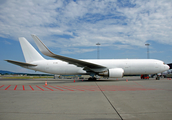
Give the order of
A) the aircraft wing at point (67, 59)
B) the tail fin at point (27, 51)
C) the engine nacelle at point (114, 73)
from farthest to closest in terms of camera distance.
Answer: the tail fin at point (27, 51), the engine nacelle at point (114, 73), the aircraft wing at point (67, 59)

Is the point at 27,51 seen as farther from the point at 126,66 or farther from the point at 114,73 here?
the point at 126,66

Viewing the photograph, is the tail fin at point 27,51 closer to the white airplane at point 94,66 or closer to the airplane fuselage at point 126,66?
the white airplane at point 94,66

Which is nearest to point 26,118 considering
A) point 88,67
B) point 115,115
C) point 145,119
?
point 115,115

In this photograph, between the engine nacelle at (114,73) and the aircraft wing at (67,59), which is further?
the engine nacelle at (114,73)

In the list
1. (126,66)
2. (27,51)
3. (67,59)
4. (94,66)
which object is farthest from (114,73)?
(27,51)

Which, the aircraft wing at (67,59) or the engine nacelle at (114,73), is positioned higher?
the aircraft wing at (67,59)

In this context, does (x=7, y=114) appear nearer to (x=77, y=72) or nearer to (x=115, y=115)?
(x=115, y=115)

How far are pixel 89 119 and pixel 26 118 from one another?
6.14ft

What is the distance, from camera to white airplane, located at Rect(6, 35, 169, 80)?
18672 millimetres

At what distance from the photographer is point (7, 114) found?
4.30 metres

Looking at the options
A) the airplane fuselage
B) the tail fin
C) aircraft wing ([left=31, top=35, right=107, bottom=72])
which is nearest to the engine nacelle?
aircraft wing ([left=31, top=35, right=107, bottom=72])

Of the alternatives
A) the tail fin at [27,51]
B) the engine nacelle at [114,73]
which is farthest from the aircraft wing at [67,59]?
the tail fin at [27,51]

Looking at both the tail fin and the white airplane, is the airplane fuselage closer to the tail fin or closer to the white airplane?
the white airplane

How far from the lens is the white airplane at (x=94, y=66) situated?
18672 millimetres
